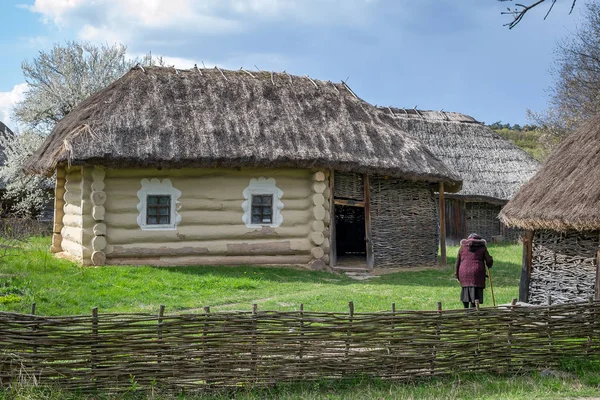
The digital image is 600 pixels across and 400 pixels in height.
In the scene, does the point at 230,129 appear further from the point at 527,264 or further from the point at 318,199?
the point at 527,264

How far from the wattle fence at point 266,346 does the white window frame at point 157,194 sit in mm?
8775

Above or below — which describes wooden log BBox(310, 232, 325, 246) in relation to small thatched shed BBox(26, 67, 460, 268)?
below

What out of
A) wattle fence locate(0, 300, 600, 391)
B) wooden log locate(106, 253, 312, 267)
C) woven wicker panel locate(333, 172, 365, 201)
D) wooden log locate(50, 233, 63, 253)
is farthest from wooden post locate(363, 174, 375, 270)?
wattle fence locate(0, 300, 600, 391)

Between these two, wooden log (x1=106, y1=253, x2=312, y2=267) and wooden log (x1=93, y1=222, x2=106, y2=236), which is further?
wooden log (x1=106, y1=253, x2=312, y2=267)

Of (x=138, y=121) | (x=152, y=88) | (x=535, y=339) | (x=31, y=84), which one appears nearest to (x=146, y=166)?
(x=138, y=121)

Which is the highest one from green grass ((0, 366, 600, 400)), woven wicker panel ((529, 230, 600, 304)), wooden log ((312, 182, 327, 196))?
wooden log ((312, 182, 327, 196))

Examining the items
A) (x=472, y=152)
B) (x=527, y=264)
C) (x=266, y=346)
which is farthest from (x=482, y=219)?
(x=266, y=346)

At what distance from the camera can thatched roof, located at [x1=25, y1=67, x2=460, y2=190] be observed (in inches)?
618

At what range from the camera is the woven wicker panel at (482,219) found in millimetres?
27984

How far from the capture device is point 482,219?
28.2 meters

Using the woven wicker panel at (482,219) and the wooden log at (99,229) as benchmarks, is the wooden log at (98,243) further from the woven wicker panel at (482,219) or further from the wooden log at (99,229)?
the woven wicker panel at (482,219)

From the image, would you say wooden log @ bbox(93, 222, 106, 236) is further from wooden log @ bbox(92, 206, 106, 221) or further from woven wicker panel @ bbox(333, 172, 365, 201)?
woven wicker panel @ bbox(333, 172, 365, 201)

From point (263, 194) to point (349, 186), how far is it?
90.9 inches

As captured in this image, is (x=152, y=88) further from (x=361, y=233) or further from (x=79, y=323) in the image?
(x=79, y=323)
